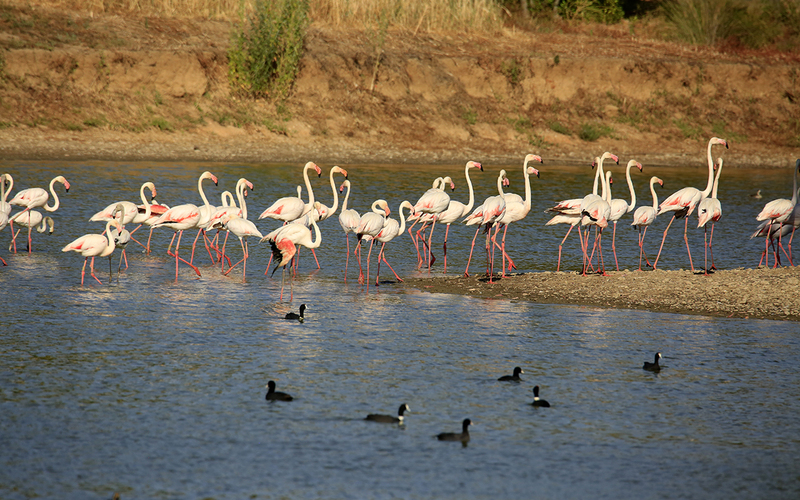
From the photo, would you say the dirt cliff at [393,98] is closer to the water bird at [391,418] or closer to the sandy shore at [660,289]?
the sandy shore at [660,289]

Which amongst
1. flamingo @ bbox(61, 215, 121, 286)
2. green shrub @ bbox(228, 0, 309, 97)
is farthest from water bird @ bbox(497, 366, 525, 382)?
green shrub @ bbox(228, 0, 309, 97)

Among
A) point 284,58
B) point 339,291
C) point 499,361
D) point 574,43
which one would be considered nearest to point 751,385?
point 499,361

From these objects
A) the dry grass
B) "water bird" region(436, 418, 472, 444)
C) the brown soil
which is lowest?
"water bird" region(436, 418, 472, 444)

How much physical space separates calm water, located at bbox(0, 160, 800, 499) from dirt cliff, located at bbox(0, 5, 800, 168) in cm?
1571

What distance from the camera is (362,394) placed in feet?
27.2

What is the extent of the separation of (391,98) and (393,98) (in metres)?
0.08

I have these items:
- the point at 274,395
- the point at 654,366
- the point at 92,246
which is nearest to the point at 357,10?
the point at 92,246

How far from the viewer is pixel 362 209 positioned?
2009 centimetres

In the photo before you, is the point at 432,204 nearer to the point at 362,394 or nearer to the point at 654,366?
the point at 654,366

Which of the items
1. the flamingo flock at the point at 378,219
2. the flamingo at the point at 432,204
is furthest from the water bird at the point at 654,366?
the flamingo at the point at 432,204

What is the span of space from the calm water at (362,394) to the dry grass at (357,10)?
22.3m

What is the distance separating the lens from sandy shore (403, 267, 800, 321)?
11867 mm

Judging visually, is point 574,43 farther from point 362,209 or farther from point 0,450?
point 0,450

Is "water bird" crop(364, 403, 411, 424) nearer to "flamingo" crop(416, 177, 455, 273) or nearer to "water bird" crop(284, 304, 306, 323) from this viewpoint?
"water bird" crop(284, 304, 306, 323)
